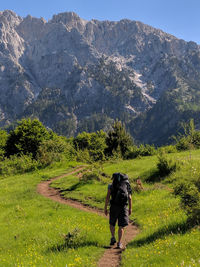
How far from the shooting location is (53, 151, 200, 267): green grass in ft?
26.7

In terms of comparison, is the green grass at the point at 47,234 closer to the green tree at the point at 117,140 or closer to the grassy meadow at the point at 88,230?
the grassy meadow at the point at 88,230

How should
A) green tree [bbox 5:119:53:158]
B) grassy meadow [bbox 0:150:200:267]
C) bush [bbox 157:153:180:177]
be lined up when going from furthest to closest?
green tree [bbox 5:119:53:158] < bush [bbox 157:153:180:177] < grassy meadow [bbox 0:150:200:267]

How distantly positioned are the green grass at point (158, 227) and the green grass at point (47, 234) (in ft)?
5.84

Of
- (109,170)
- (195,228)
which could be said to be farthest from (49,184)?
(195,228)

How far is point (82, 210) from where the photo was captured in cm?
1834

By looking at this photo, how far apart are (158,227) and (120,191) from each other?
8.13 ft

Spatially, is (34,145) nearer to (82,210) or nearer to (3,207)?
(3,207)

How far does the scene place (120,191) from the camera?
36.9 ft

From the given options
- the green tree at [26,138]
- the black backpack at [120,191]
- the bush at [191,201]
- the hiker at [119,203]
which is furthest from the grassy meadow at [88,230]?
the green tree at [26,138]

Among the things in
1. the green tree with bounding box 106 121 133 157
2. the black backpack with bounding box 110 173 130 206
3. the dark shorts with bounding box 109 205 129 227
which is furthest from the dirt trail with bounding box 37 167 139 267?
the green tree with bounding box 106 121 133 157

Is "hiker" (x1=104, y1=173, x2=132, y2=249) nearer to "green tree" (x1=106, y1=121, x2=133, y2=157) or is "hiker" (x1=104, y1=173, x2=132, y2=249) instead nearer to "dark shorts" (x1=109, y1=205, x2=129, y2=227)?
"dark shorts" (x1=109, y1=205, x2=129, y2=227)

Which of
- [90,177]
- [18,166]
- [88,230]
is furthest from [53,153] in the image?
[88,230]

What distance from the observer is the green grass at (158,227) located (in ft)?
26.7

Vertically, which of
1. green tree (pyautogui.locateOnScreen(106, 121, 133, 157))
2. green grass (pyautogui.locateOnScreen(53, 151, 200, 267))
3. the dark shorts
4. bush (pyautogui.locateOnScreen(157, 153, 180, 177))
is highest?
green tree (pyautogui.locateOnScreen(106, 121, 133, 157))
